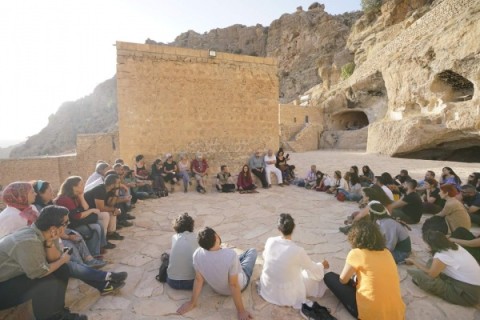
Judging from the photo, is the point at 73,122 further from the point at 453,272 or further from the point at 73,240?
the point at 453,272

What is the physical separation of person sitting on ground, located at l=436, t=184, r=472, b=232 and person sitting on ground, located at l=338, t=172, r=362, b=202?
9.46 feet

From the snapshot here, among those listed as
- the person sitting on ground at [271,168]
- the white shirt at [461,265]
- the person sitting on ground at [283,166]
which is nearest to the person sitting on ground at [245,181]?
the person sitting on ground at [271,168]

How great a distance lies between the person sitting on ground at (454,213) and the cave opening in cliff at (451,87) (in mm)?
13353

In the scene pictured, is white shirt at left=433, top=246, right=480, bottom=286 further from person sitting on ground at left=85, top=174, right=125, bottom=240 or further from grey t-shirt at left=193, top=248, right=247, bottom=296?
person sitting on ground at left=85, top=174, right=125, bottom=240

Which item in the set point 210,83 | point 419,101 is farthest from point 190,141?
point 419,101

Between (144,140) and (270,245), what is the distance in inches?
265

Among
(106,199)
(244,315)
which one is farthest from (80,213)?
(244,315)

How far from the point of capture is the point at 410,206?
509 centimetres

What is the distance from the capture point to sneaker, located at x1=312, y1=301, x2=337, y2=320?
264 cm

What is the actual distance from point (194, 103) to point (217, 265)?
7.04m

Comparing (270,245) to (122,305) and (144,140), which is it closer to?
(122,305)

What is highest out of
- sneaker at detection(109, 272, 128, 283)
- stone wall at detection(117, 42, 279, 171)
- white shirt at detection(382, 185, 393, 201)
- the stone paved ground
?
stone wall at detection(117, 42, 279, 171)

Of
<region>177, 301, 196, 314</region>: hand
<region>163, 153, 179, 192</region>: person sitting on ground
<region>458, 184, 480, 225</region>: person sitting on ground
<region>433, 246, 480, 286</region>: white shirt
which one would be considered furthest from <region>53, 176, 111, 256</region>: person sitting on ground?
<region>458, 184, 480, 225</region>: person sitting on ground

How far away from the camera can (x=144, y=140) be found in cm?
855
